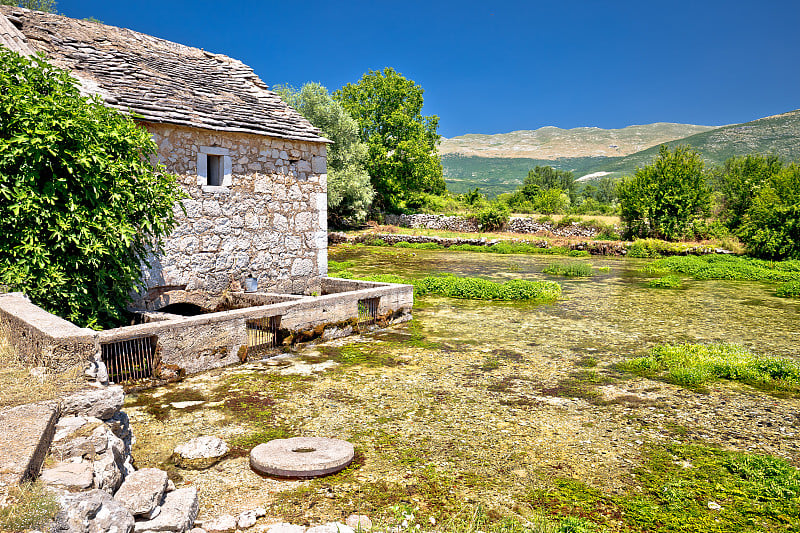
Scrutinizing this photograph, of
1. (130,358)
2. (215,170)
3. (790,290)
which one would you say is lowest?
(790,290)

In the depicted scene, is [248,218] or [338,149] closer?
[248,218]

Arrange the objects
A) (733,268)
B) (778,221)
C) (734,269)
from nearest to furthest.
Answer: (734,269)
(733,268)
(778,221)

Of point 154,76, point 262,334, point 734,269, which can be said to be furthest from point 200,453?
point 734,269

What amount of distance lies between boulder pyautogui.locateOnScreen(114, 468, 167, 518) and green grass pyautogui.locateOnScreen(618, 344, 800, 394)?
6356 mm

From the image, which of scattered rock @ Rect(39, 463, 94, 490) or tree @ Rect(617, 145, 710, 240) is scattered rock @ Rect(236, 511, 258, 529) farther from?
tree @ Rect(617, 145, 710, 240)

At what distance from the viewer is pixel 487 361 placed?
7.87 meters

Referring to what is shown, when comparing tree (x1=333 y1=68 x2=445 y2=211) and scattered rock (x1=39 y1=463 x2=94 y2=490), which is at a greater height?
tree (x1=333 y1=68 x2=445 y2=211)

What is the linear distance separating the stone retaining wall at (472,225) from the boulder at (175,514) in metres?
31.5

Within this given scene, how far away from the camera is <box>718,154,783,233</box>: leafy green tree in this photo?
29547 millimetres

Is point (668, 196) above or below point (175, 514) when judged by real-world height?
above

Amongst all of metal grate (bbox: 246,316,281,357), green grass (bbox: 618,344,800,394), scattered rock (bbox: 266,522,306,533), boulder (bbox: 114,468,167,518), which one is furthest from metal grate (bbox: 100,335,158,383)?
green grass (bbox: 618,344,800,394)

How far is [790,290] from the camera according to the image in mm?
14547

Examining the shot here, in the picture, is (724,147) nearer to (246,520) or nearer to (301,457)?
(301,457)

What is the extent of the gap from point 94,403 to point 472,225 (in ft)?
110
